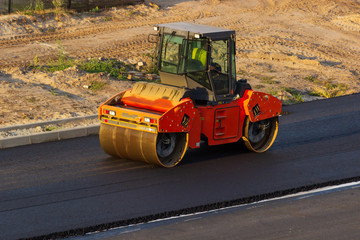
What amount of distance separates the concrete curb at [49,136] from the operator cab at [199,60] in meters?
2.42

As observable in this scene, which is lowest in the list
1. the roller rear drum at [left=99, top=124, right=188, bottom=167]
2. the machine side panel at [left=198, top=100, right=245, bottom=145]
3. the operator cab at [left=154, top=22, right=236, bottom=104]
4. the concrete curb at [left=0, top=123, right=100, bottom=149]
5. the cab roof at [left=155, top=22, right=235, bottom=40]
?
the concrete curb at [left=0, top=123, right=100, bottom=149]

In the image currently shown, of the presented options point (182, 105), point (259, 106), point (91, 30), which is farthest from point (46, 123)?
point (91, 30)

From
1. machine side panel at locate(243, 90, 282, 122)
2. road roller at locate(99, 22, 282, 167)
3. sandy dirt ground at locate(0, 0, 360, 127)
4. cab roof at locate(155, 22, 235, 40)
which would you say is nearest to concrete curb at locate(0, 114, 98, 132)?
sandy dirt ground at locate(0, 0, 360, 127)

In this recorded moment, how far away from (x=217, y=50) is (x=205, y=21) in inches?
608

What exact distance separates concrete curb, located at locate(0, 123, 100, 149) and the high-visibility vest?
3.20 meters

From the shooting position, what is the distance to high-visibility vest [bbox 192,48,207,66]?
12.4 meters

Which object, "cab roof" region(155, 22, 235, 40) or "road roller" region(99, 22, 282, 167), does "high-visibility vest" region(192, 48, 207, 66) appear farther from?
"cab roof" region(155, 22, 235, 40)

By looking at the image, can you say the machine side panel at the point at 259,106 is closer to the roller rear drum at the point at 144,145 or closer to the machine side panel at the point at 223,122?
the machine side panel at the point at 223,122

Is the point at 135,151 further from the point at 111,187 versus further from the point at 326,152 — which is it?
the point at 326,152

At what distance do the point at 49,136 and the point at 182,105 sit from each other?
132 inches

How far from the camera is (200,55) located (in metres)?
12.5

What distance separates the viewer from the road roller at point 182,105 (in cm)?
1198

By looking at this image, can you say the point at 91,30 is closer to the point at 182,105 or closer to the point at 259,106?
the point at 259,106

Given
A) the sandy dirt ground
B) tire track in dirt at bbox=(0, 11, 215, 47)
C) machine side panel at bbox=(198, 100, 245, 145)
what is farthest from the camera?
tire track in dirt at bbox=(0, 11, 215, 47)
